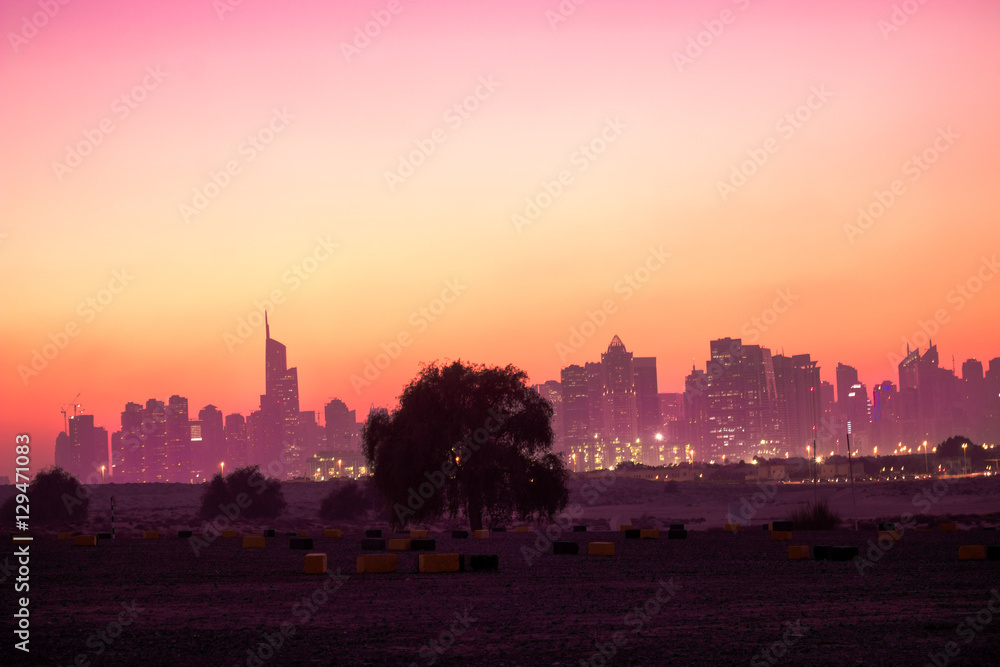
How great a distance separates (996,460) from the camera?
146 meters

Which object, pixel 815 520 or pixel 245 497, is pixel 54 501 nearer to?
pixel 245 497

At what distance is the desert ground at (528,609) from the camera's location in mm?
12148

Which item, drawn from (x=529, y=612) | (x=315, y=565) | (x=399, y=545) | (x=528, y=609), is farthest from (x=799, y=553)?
(x=529, y=612)

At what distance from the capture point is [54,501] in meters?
70.8

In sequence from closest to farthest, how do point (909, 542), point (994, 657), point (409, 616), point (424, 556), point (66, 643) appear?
point (994, 657), point (66, 643), point (409, 616), point (424, 556), point (909, 542)

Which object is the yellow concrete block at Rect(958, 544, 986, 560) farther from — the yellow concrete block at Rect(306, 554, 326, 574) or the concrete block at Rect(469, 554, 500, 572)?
the yellow concrete block at Rect(306, 554, 326, 574)

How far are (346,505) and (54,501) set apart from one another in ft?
66.9

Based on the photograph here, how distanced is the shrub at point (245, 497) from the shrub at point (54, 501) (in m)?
8.77

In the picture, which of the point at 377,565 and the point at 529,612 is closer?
the point at 529,612

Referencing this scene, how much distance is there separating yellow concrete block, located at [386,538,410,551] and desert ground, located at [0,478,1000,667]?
1084 millimetres

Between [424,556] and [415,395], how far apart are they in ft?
70.2

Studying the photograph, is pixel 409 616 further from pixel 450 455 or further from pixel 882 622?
pixel 450 455

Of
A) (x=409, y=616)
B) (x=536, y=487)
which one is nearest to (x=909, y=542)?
(x=536, y=487)

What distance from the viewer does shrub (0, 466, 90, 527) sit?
227 feet
